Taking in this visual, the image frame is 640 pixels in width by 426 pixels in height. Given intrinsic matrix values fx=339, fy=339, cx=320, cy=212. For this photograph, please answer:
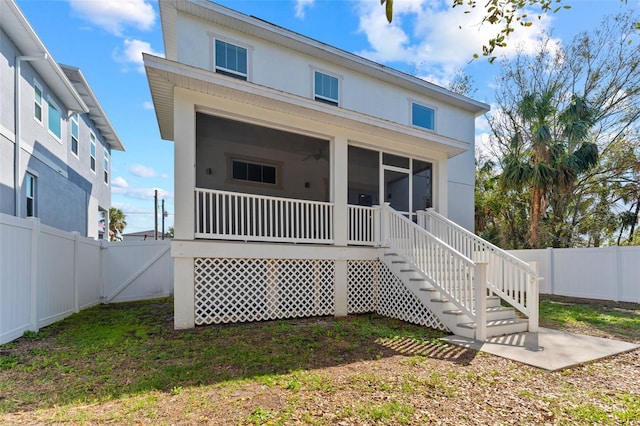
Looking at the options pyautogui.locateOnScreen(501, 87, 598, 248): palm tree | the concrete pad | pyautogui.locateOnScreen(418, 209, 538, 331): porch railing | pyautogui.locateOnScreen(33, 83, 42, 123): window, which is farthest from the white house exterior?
pyautogui.locateOnScreen(501, 87, 598, 248): palm tree

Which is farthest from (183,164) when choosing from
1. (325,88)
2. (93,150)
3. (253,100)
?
(93,150)

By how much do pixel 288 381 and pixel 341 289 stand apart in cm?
426

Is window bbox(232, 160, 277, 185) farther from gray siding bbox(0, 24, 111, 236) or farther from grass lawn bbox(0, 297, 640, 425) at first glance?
gray siding bbox(0, 24, 111, 236)

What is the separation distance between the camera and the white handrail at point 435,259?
618 cm

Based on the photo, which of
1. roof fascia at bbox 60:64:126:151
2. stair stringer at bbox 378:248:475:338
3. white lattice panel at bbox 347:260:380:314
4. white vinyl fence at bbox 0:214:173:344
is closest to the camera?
white vinyl fence at bbox 0:214:173:344

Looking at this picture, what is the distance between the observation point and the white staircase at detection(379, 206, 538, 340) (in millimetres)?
6016

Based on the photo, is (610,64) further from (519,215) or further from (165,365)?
(165,365)

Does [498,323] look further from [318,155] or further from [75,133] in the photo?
[75,133]

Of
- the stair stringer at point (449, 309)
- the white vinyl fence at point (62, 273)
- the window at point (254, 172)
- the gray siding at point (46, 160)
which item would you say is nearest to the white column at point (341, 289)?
the stair stringer at point (449, 309)

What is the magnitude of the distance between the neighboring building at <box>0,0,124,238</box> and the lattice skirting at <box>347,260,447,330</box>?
8684mm

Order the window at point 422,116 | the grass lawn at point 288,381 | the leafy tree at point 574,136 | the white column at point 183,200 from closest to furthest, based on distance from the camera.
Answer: the grass lawn at point 288,381, the white column at point 183,200, the window at point 422,116, the leafy tree at point 574,136

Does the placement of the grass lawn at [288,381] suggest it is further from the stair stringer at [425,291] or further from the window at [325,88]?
the window at [325,88]

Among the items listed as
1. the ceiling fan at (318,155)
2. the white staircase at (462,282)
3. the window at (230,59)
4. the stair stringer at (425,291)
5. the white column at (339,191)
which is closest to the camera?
the white staircase at (462,282)

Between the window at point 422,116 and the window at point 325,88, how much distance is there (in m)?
3.53
